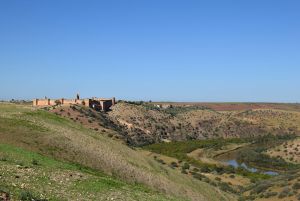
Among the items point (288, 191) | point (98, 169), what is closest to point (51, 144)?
point (98, 169)

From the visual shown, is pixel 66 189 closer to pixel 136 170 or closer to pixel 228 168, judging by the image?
pixel 136 170

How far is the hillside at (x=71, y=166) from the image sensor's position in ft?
65.4

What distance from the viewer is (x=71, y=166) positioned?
25344mm

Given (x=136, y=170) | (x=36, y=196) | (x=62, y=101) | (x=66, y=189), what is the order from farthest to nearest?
(x=62, y=101) < (x=136, y=170) < (x=66, y=189) < (x=36, y=196)

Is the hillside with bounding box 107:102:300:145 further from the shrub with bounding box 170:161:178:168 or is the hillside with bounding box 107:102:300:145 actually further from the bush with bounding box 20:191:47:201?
Result: the bush with bounding box 20:191:47:201

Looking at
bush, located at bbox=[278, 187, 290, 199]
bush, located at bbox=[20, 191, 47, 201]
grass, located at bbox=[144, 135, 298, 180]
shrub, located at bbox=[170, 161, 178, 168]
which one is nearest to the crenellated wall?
grass, located at bbox=[144, 135, 298, 180]

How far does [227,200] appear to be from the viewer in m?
37.2

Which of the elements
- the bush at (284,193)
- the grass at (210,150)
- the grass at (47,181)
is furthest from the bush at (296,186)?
the grass at (47,181)

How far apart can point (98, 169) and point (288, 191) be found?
61.0 feet

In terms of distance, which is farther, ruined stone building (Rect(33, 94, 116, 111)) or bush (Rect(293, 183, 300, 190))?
ruined stone building (Rect(33, 94, 116, 111))

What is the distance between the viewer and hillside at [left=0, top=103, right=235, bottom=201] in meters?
19.9

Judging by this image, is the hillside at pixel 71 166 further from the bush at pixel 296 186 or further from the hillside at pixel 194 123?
the hillside at pixel 194 123

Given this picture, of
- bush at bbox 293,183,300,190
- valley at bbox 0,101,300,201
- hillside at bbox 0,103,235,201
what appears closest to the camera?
hillside at bbox 0,103,235,201

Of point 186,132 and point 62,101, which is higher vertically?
point 62,101
